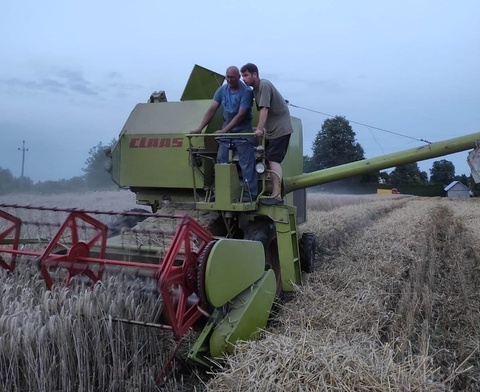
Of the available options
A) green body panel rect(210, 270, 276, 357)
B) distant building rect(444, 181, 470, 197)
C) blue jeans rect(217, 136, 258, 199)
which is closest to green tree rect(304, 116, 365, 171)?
distant building rect(444, 181, 470, 197)

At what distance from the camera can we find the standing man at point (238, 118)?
487 centimetres

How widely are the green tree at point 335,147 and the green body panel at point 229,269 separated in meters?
29.1

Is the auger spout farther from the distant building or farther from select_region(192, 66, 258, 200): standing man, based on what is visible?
the distant building

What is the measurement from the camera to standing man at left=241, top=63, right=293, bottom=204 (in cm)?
503

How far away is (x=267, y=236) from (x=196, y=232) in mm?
1588

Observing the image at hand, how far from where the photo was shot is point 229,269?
3508 mm

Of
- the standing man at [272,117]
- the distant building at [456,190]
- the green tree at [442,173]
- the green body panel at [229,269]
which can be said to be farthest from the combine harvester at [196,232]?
the green tree at [442,173]

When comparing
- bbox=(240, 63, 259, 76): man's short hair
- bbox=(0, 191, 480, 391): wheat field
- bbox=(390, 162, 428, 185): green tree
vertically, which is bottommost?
bbox=(0, 191, 480, 391): wheat field

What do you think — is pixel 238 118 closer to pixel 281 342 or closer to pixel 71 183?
pixel 281 342

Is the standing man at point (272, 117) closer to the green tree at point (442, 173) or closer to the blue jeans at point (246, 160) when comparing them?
the blue jeans at point (246, 160)

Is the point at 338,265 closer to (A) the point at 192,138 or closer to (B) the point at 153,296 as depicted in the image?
(A) the point at 192,138

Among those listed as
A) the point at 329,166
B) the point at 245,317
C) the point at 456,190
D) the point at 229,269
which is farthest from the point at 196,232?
the point at 456,190

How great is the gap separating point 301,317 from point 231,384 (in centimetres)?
126

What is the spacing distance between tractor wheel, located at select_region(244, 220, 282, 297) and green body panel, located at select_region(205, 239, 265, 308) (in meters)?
0.89
